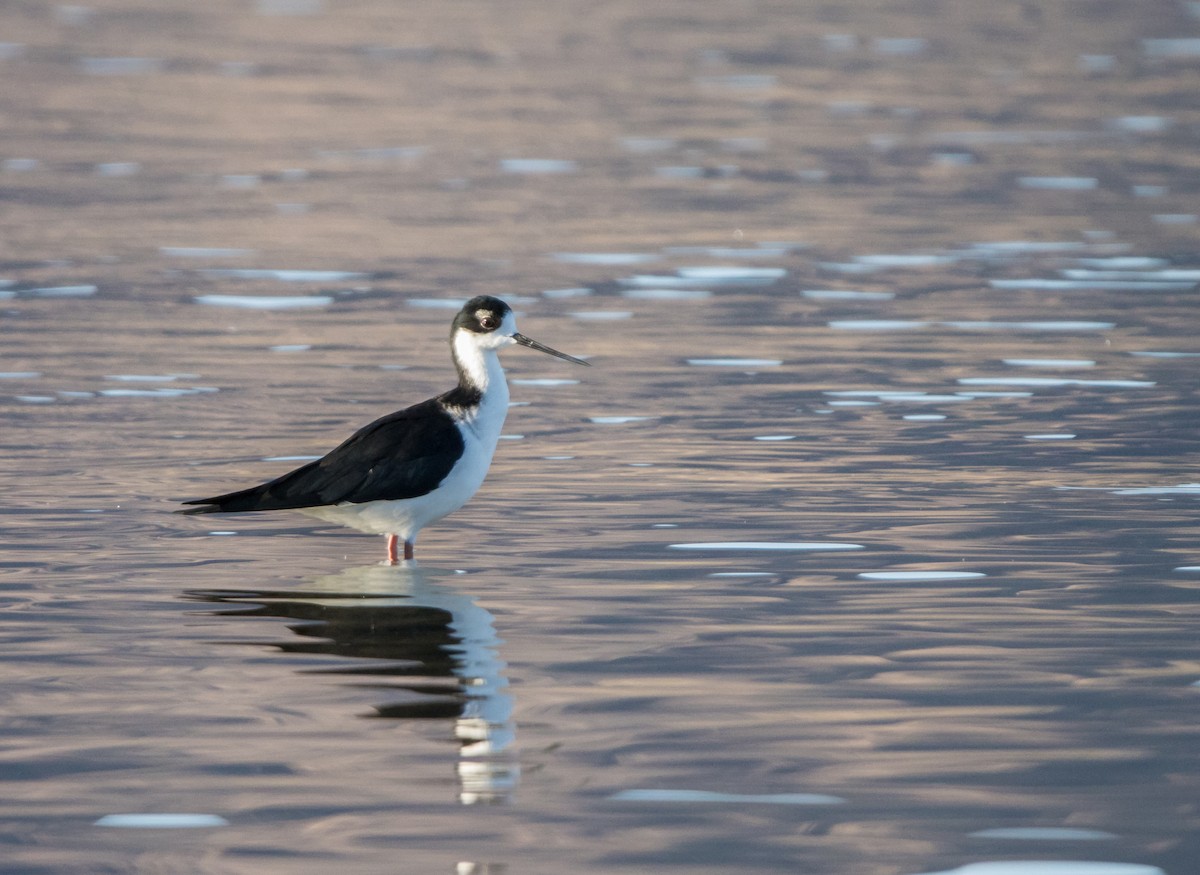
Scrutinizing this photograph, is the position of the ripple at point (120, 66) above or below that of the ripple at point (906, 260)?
above

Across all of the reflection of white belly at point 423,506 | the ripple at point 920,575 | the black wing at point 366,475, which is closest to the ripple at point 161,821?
the black wing at point 366,475

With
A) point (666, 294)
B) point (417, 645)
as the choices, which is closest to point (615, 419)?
point (666, 294)

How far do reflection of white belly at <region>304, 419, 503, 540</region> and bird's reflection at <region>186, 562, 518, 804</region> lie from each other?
23 cm

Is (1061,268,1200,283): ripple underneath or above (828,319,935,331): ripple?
above

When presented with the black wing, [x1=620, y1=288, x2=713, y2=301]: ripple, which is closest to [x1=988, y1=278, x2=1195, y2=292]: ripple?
[x1=620, y1=288, x2=713, y2=301]: ripple

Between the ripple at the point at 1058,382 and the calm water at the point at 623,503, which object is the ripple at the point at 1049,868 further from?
the ripple at the point at 1058,382

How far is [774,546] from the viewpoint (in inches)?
439

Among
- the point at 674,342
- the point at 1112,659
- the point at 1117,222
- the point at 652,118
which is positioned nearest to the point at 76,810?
the point at 1112,659

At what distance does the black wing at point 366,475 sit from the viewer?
1080cm

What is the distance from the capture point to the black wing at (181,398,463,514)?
425 inches

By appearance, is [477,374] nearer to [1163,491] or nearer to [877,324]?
[1163,491]

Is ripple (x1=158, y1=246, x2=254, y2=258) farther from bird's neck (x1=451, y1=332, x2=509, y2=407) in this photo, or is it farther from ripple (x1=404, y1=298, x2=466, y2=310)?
bird's neck (x1=451, y1=332, x2=509, y2=407)

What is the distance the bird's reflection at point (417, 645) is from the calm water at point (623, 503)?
0.03m

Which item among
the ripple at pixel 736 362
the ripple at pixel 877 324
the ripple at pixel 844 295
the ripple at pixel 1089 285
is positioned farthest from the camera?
the ripple at pixel 1089 285
